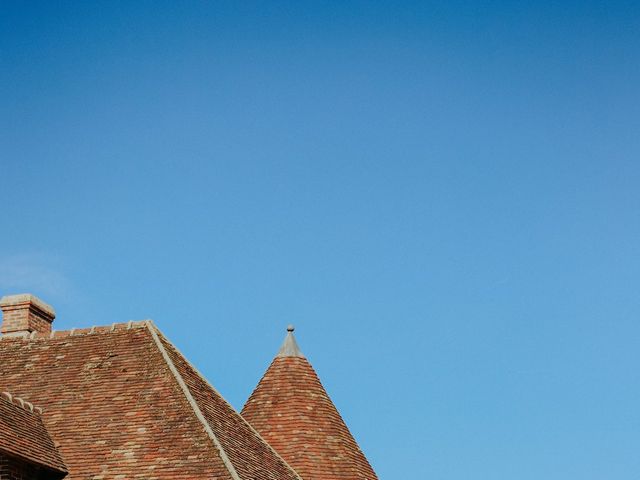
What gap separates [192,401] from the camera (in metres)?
15.1

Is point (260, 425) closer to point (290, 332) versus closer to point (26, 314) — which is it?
point (290, 332)

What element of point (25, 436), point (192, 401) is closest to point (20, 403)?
point (25, 436)

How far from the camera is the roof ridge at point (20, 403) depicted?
15.5 metres

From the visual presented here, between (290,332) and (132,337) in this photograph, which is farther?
(290,332)

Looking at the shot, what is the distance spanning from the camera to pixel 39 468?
46.4ft

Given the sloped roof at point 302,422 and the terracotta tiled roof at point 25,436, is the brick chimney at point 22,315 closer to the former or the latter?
the terracotta tiled roof at point 25,436

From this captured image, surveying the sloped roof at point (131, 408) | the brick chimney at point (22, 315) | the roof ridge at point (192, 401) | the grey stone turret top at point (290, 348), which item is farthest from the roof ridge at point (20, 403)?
the grey stone turret top at point (290, 348)

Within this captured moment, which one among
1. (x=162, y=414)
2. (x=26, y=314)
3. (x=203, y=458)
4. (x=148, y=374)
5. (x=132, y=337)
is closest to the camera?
(x=203, y=458)

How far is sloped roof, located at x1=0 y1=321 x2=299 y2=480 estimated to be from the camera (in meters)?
14.0

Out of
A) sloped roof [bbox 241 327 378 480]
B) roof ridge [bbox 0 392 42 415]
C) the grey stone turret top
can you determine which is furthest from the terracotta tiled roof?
the grey stone turret top

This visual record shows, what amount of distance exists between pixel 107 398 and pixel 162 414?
1388 millimetres

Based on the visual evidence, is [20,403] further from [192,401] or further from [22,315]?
[22,315]

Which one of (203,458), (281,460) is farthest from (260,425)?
(203,458)

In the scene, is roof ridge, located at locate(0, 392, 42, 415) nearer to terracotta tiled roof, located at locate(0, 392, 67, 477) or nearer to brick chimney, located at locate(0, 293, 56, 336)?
terracotta tiled roof, located at locate(0, 392, 67, 477)
